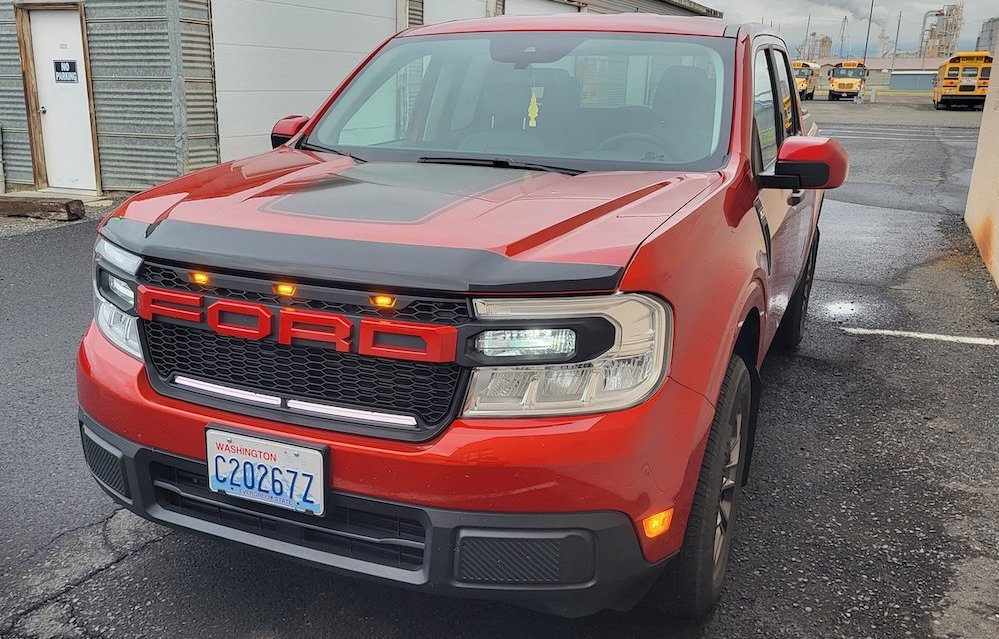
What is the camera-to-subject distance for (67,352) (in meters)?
4.93

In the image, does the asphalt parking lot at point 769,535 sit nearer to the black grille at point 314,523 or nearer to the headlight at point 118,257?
the black grille at point 314,523

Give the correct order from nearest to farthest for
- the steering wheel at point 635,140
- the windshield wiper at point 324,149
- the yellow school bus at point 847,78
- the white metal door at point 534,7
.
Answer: the steering wheel at point 635,140
the windshield wiper at point 324,149
the white metal door at point 534,7
the yellow school bus at point 847,78

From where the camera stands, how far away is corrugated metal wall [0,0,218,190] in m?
10.1

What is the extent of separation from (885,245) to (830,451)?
5.96 m

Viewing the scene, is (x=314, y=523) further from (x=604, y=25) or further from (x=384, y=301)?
(x=604, y=25)


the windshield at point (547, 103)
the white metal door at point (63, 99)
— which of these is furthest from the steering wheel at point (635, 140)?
the white metal door at point (63, 99)

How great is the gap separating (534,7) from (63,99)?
31.2 feet

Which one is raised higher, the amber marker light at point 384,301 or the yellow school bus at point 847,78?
the yellow school bus at point 847,78

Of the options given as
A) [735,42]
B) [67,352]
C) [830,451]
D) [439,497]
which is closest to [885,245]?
[830,451]

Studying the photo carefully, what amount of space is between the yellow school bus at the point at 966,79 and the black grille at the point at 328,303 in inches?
1697

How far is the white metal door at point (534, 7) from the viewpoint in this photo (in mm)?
16609

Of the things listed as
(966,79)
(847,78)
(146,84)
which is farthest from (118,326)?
(847,78)

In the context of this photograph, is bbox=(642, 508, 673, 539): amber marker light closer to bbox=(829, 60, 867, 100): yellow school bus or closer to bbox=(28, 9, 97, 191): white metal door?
bbox=(28, 9, 97, 191): white metal door

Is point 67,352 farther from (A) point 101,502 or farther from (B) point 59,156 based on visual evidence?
(B) point 59,156
